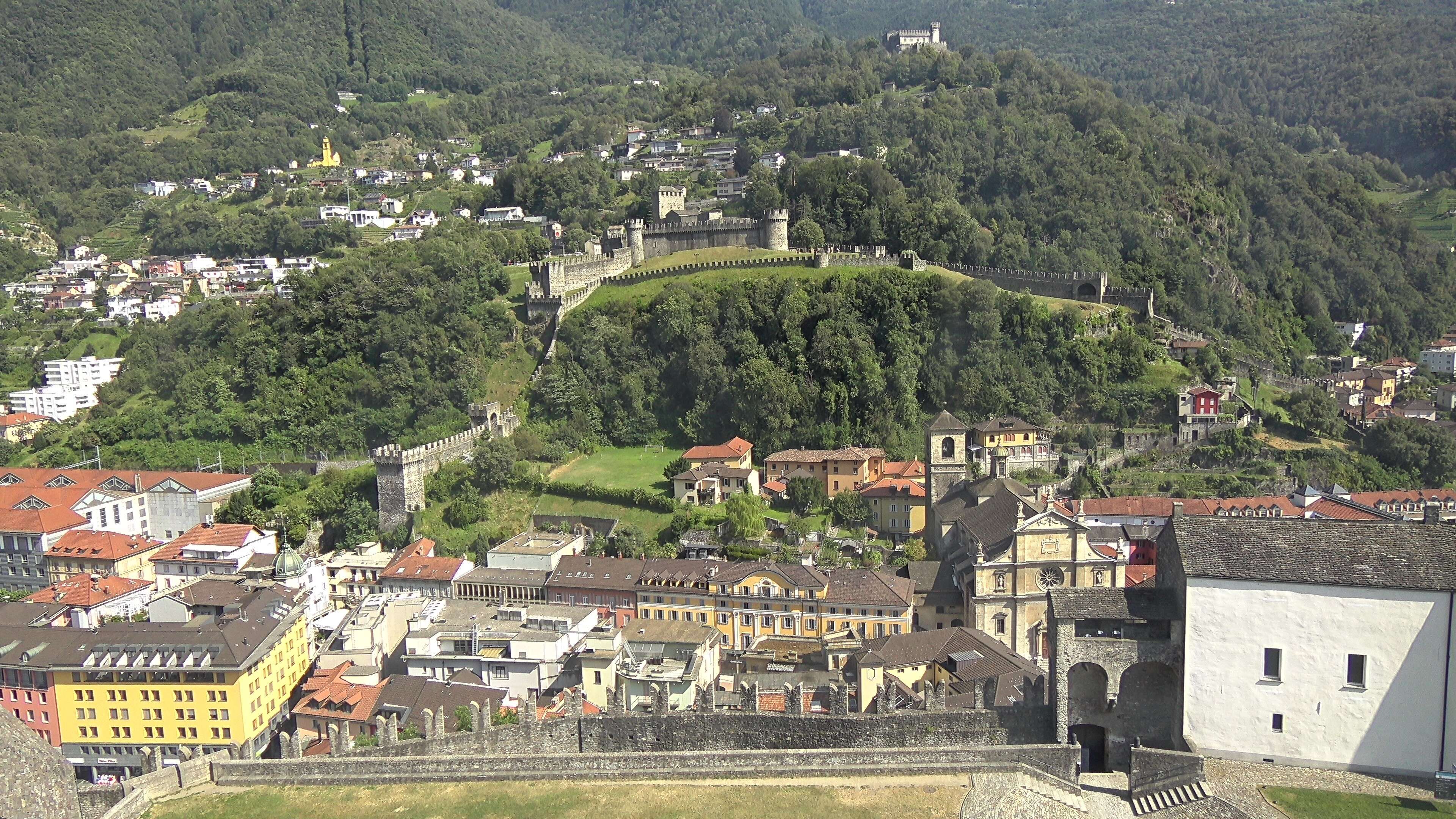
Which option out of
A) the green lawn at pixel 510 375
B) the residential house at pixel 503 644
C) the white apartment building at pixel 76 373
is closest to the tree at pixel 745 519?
the residential house at pixel 503 644

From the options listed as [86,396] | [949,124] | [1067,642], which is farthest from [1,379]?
[1067,642]

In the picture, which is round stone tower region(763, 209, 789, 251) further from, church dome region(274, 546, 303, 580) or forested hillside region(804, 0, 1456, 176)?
forested hillside region(804, 0, 1456, 176)

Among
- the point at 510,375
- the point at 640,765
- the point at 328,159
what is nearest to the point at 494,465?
the point at 510,375

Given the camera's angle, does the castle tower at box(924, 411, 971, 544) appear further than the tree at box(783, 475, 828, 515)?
No

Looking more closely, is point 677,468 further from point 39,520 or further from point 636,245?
point 39,520

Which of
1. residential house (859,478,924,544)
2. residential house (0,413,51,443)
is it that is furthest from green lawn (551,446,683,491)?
residential house (0,413,51,443)

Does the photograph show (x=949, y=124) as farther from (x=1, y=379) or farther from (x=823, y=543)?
(x=1, y=379)
